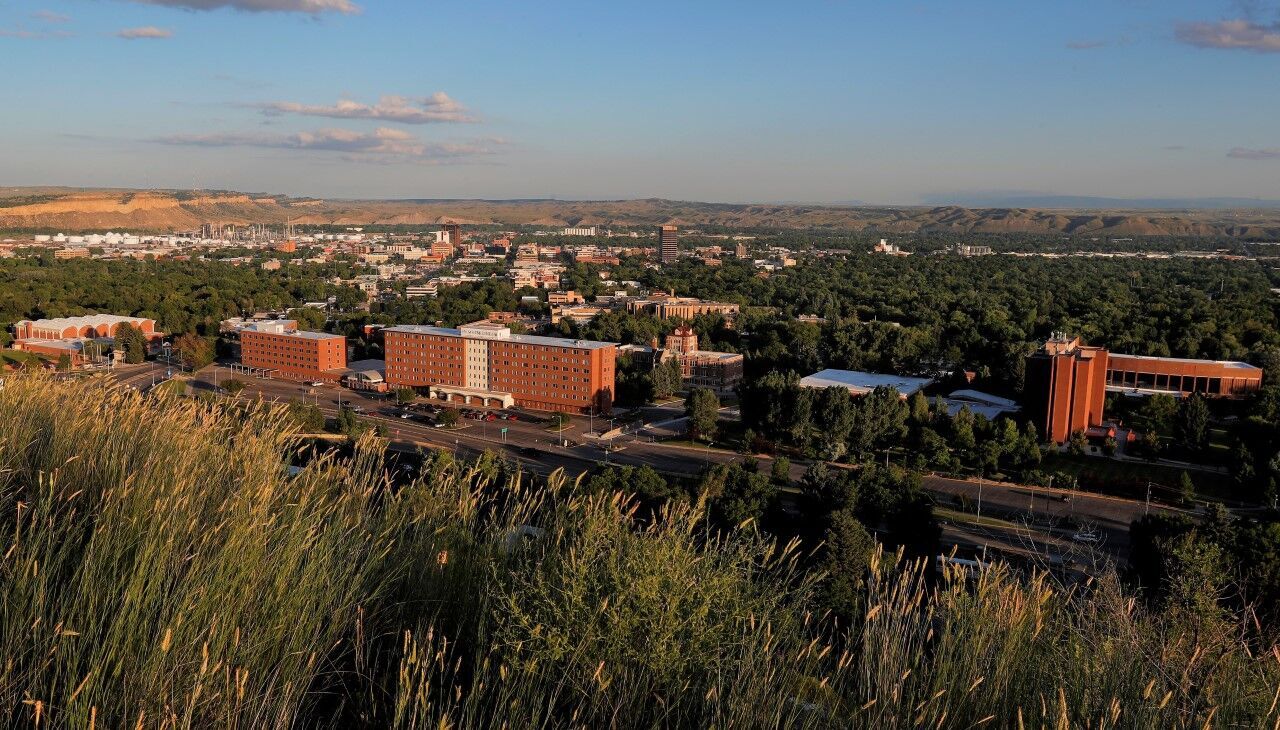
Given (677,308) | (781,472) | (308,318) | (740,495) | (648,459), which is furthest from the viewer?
(677,308)

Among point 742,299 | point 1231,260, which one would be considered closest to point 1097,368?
point 742,299

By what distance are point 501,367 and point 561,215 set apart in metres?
148

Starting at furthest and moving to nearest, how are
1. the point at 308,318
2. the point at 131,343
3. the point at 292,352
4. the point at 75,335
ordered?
the point at 308,318
the point at 75,335
the point at 131,343
the point at 292,352

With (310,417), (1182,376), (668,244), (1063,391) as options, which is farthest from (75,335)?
(668,244)

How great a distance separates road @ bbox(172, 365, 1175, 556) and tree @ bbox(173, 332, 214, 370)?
6.48ft

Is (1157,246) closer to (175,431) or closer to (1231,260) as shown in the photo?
(1231,260)

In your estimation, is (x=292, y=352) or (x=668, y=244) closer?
(x=292, y=352)

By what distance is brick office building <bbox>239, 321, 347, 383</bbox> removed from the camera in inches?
1093

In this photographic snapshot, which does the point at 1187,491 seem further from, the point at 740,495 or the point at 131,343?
the point at 131,343

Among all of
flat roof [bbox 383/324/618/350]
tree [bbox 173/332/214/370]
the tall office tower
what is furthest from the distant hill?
flat roof [bbox 383/324/618/350]

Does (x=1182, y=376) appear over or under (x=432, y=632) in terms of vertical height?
under

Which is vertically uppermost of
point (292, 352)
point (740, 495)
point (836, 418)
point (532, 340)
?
point (532, 340)

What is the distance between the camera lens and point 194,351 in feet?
94.9

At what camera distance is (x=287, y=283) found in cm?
4666
